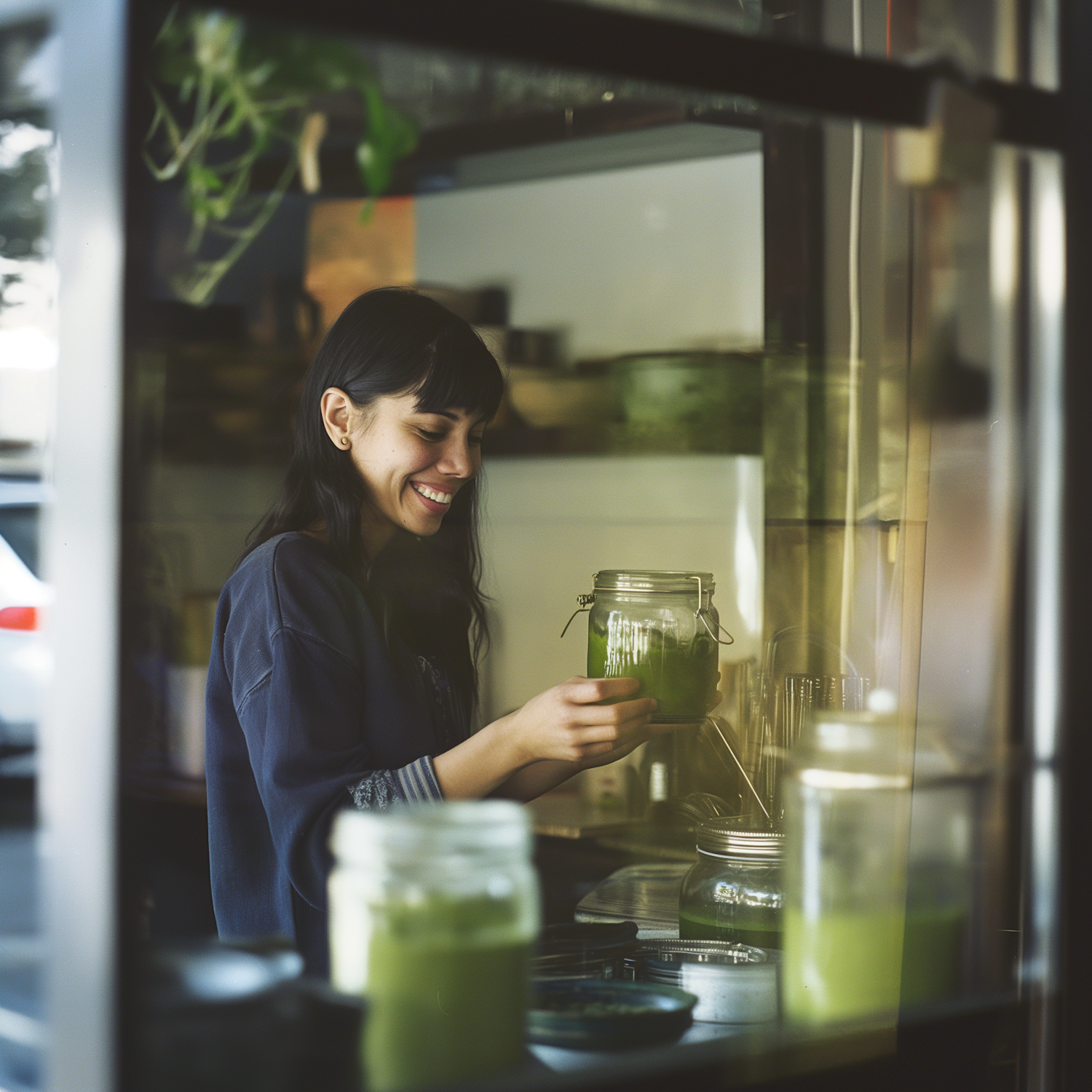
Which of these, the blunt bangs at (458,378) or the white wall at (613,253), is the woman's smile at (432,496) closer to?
the blunt bangs at (458,378)

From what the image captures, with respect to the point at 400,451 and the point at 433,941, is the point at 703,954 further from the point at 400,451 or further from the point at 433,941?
the point at 400,451

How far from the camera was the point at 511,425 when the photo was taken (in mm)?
2076

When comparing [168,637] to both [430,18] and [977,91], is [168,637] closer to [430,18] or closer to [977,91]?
[430,18]

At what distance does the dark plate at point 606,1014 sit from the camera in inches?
33.5

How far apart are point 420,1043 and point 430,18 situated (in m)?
0.61

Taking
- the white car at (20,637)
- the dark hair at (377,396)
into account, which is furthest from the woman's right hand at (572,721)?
the white car at (20,637)

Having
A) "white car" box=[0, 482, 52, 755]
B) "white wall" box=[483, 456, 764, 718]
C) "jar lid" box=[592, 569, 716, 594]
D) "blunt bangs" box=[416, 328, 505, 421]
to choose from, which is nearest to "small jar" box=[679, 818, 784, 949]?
"jar lid" box=[592, 569, 716, 594]

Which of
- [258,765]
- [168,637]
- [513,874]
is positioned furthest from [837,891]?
[168,637]

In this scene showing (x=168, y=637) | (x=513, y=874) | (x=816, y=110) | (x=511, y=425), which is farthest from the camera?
(x=511, y=425)

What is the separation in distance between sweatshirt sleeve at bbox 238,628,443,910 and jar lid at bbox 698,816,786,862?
256 millimetres

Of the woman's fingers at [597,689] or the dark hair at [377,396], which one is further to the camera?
the dark hair at [377,396]

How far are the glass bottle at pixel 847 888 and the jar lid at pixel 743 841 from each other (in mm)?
83

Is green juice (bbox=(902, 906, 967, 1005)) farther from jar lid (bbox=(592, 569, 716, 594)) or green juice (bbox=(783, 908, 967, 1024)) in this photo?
jar lid (bbox=(592, 569, 716, 594))

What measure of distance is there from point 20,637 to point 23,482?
129mm
